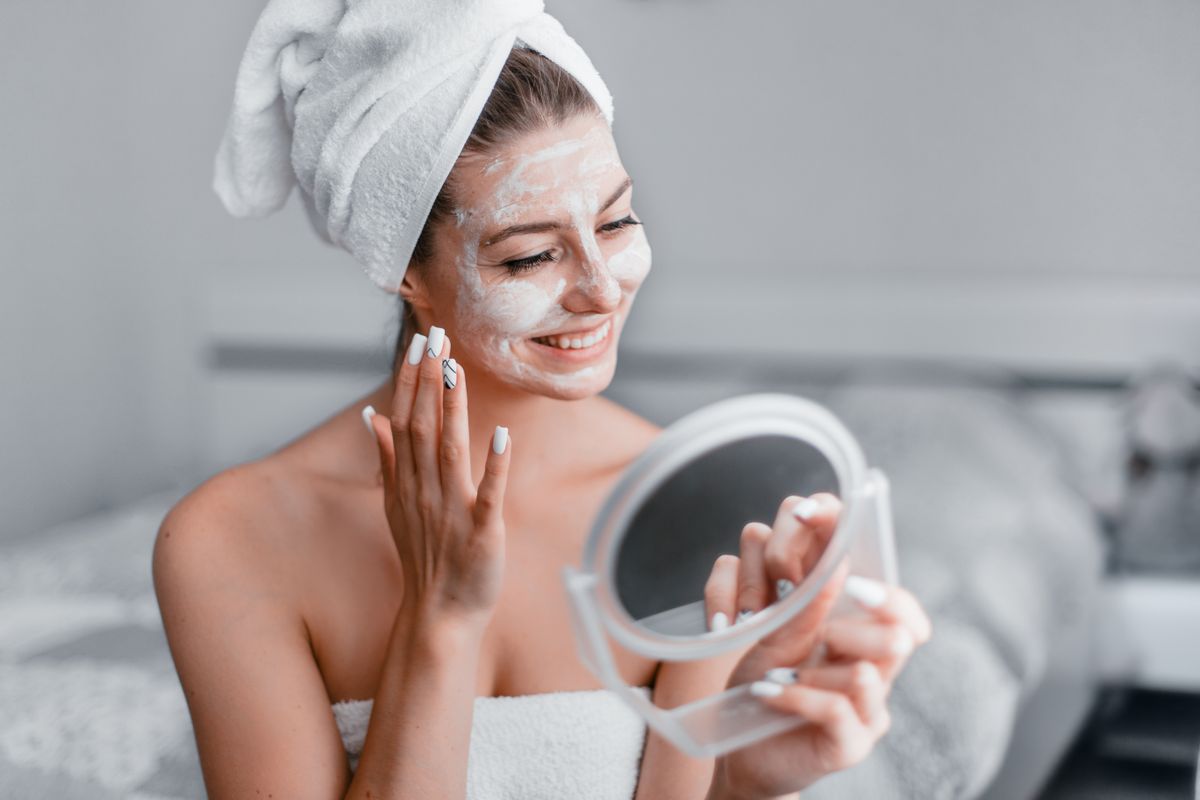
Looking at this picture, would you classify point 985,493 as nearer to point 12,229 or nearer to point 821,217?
point 821,217

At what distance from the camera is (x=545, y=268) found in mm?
690

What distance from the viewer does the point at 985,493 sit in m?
1.32

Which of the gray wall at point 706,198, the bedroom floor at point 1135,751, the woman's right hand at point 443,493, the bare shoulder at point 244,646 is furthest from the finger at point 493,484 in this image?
the bedroom floor at point 1135,751

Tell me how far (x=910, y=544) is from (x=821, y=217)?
0.54 meters

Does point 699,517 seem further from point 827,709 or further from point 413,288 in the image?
point 413,288

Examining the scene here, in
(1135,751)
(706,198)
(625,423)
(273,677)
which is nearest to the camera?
(273,677)

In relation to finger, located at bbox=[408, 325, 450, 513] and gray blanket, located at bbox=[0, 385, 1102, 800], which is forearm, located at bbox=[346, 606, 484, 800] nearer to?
finger, located at bbox=[408, 325, 450, 513]

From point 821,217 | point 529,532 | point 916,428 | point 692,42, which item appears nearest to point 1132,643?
point 916,428

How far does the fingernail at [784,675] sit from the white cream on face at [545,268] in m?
0.23

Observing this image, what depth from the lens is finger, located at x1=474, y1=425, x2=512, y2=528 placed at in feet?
1.99

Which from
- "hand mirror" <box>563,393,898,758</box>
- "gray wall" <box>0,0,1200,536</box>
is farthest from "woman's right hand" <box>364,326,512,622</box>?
"gray wall" <box>0,0,1200,536</box>

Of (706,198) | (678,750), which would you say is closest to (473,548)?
(678,750)

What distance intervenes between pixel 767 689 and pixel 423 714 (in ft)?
0.76

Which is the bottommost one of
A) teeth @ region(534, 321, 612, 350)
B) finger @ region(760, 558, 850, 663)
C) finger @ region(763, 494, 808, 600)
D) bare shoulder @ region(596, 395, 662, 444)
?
finger @ region(760, 558, 850, 663)
